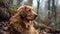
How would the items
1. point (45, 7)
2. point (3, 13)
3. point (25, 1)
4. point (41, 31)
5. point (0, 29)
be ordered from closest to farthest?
point (0, 29) → point (3, 13) → point (41, 31) → point (25, 1) → point (45, 7)

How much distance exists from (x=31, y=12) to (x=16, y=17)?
0.34 m

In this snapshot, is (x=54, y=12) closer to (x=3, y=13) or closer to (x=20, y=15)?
(x=3, y=13)

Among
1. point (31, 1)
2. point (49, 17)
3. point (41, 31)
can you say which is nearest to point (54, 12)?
point (49, 17)

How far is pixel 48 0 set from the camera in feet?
25.1

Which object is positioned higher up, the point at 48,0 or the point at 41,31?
the point at 48,0

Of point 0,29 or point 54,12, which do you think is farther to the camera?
point 54,12

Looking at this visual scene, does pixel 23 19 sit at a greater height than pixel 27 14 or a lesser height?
lesser

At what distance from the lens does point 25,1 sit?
7250 mm

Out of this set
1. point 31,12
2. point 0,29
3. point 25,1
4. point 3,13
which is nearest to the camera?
point 31,12

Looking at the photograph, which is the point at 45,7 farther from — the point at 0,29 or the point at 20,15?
the point at 20,15

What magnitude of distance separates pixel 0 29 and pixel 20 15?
1.21 meters

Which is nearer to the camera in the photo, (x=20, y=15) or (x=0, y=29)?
(x=20, y=15)

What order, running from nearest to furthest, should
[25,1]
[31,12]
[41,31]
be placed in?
[31,12]
[41,31]
[25,1]

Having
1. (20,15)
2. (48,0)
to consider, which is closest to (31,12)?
(20,15)
